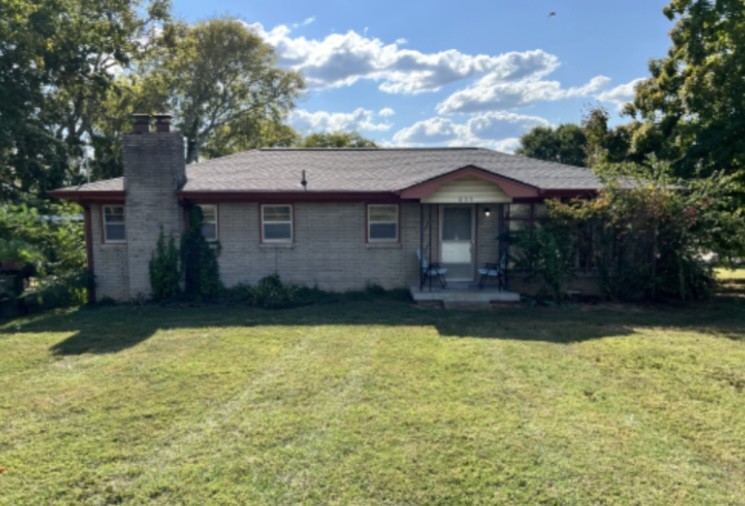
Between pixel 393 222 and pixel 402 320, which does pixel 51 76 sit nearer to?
pixel 393 222

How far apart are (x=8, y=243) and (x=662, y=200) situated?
1407 cm

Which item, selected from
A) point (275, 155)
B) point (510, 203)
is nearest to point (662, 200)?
point (510, 203)

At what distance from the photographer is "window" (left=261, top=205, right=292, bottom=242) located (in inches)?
476

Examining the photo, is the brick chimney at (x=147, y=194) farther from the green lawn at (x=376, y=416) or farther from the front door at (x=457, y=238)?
the front door at (x=457, y=238)

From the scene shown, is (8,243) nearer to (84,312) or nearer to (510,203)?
A: (84,312)

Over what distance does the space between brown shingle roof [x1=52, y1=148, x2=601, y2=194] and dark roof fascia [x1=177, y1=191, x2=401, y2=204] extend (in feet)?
0.30

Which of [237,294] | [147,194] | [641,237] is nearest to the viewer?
[641,237]

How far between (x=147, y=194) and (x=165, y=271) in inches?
72.2

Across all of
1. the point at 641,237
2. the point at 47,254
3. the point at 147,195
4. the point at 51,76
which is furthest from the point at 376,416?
the point at 51,76

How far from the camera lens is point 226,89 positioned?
34.3 metres

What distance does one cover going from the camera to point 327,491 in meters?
3.52

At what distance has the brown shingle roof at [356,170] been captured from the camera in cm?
1183

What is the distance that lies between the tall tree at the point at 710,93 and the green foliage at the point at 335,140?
102 feet

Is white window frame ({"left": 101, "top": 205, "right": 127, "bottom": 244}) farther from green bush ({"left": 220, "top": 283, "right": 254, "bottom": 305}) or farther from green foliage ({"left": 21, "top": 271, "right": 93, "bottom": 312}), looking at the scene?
green bush ({"left": 220, "top": 283, "right": 254, "bottom": 305})
